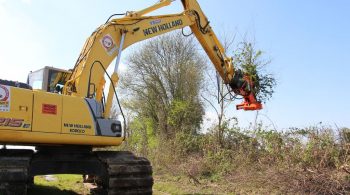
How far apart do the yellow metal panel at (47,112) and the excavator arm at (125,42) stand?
2.92ft

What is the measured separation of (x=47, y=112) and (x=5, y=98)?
761 millimetres

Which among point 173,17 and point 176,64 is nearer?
point 173,17

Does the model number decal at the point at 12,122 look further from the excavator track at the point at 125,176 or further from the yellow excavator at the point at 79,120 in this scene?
the excavator track at the point at 125,176

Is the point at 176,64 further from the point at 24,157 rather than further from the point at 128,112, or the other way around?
the point at 24,157

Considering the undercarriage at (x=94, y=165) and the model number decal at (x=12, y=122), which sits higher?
the model number decal at (x=12, y=122)

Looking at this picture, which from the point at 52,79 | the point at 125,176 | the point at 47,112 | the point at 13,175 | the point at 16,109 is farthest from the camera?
the point at 52,79

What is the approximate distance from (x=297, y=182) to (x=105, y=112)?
420 cm

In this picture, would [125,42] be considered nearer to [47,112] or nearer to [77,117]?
[77,117]

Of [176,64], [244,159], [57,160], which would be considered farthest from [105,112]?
[176,64]

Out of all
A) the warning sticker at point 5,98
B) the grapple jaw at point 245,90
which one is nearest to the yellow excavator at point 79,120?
the warning sticker at point 5,98

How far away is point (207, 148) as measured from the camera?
1505 cm

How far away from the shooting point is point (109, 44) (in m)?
9.59

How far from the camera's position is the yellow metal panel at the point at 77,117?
816 centimetres

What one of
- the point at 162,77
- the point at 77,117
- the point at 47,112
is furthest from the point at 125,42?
the point at 162,77
